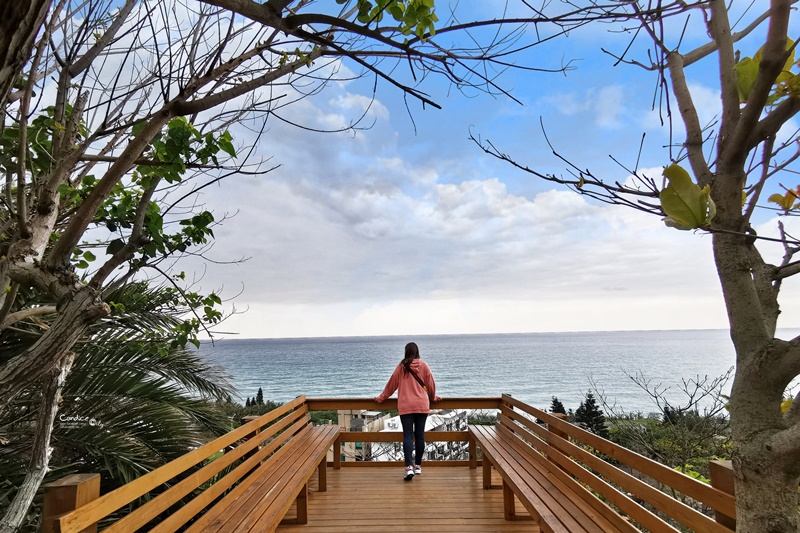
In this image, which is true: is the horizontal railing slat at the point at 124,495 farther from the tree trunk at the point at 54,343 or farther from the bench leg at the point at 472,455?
the bench leg at the point at 472,455

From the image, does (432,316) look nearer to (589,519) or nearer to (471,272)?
(471,272)

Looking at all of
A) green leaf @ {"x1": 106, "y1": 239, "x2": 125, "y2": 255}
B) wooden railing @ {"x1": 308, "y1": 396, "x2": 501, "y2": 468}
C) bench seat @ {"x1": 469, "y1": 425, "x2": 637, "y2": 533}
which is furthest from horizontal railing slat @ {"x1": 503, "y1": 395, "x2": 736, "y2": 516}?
green leaf @ {"x1": 106, "y1": 239, "x2": 125, "y2": 255}

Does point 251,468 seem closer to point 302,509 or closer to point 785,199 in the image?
point 302,509

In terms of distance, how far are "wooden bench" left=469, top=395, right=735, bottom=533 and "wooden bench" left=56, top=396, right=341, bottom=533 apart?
149cm

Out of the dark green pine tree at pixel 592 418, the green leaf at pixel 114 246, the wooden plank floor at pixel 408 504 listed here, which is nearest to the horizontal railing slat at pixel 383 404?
the wooden plank floor at pixel 408 504

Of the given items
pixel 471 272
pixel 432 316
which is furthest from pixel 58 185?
pixel 432 316

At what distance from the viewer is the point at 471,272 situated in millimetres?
64625

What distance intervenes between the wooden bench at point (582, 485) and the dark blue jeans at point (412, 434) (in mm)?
678

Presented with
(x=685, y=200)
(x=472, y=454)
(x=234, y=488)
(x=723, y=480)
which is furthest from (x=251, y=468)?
(x=685, y=200)

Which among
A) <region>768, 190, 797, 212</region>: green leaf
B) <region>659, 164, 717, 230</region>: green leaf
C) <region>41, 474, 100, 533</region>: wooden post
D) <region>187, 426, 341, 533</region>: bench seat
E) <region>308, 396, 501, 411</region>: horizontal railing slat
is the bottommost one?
<region>187, 426, 341, 533</region>: bench seat

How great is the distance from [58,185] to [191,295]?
0.99 m

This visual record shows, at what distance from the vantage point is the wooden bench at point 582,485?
1768mm

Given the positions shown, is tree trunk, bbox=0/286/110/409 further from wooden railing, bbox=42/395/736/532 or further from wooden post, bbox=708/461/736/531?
wooden post, bbox=708/461/736/531

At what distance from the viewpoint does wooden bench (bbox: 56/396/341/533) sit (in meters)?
1.65
